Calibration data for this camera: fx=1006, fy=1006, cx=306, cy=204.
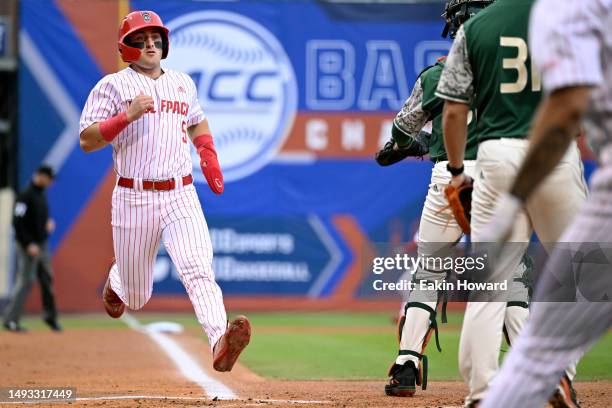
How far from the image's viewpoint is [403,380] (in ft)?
20.8

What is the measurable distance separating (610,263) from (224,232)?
12.5 m

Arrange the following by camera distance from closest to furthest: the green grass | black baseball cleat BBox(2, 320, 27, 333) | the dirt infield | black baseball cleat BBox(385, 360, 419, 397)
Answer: the dirt infield → black baseball cleat BBox(385, 360, 419, 397) → the green grass → black baseball cleat BBox(2, 320, 27, 333)

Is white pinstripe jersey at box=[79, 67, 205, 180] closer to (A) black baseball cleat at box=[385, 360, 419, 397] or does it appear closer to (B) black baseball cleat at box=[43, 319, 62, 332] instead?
(A) black baseball cleat at box=[385, 360, 419, 397]

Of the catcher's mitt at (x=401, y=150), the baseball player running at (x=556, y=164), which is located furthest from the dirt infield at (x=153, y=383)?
the baseball player running at (x=556, y=164)

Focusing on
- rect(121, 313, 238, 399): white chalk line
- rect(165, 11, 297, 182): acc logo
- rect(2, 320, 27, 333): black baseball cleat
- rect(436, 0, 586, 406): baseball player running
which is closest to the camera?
rect(436, 0, 586, 406): baseball player running

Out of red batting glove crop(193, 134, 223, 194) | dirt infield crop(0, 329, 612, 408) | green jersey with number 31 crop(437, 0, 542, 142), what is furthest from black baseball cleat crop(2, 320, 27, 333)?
green jersey with number 31 crop(437, 0, 542, 142)

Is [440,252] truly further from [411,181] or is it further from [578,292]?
[411,181]

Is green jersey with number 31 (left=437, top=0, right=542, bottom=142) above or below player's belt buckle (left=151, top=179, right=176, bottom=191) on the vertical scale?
above

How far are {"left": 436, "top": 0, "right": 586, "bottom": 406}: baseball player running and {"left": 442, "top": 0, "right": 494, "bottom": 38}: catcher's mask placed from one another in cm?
130

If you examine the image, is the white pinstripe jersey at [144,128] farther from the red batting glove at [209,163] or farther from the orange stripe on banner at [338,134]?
the orange stripe on banner at [338,134]

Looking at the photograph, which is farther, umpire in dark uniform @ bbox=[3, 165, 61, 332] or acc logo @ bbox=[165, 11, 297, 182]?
acc logo @ bbox=[165, 11, 297, 182]

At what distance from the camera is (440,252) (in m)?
6.40

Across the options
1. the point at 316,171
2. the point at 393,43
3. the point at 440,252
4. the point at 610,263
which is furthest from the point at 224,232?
the point at 610,263

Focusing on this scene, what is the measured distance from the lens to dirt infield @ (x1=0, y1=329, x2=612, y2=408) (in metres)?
6.02
